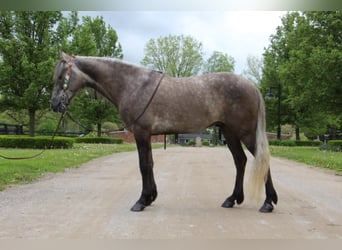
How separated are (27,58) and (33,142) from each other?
396 cm

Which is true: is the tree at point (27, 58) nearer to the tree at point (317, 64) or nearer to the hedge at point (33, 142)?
the hedge at point (33, 142)

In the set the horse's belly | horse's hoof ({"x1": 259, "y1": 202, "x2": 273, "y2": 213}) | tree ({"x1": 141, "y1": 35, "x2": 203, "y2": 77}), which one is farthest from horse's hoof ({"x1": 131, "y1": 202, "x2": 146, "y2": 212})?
tree ({"x1": 141, "y1": 35, "x2": 203, "y2": 77})

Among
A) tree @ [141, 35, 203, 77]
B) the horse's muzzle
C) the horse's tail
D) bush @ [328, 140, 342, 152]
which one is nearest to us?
the horse's tail

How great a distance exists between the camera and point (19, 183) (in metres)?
7.06

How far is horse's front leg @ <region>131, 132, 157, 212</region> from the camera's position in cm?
483

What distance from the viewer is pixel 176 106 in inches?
192

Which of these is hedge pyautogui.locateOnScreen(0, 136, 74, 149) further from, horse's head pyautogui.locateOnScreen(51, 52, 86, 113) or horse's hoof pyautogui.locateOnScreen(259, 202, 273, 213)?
horse's hoof pyautogui.locateOnScreen(259, 202, 273, 213)

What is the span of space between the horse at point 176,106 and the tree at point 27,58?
44.4 feet

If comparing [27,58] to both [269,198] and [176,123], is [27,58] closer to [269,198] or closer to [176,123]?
[176,123]

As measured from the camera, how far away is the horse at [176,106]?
4.85 meters

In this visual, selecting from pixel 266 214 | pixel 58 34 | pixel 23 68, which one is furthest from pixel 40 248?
pixel 58 34

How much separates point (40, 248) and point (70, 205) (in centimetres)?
180

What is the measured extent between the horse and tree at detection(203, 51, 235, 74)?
6.89m

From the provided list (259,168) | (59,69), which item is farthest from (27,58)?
(259,168)
